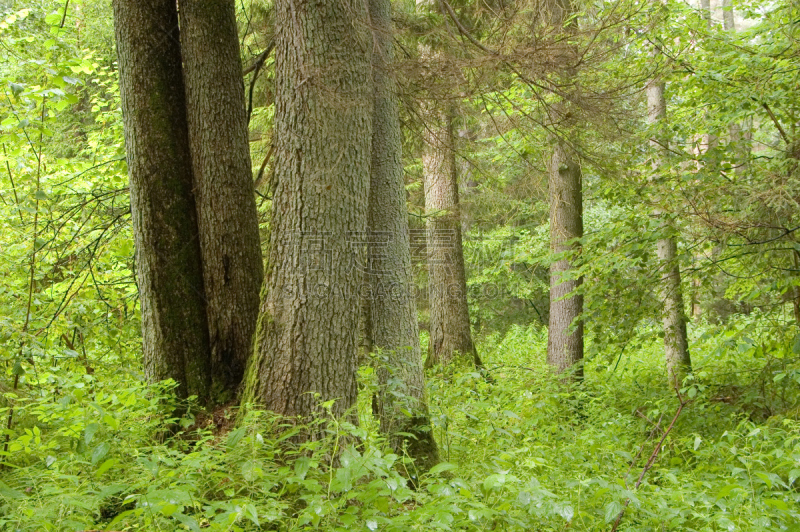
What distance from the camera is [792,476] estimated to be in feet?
11.5

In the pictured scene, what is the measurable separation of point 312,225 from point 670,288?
15.1 feet

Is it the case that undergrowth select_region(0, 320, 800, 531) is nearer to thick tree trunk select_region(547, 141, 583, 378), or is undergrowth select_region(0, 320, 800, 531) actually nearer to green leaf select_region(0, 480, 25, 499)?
green leaf select_region(0, 480, 25, 499)

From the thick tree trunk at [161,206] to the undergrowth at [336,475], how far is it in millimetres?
391

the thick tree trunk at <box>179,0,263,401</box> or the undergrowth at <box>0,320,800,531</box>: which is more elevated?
the thick tree trunk at <box>179,0,263,401</box>

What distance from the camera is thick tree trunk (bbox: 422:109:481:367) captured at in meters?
10.9

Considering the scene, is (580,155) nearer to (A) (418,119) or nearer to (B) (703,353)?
(A) (418,119)

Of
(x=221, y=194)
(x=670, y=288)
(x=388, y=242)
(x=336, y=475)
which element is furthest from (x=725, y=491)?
(x=221, y=194)

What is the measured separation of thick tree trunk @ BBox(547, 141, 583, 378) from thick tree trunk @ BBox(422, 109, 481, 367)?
6.00 feet

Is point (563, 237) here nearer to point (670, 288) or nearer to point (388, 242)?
point (670, 288)

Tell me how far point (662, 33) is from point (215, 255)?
246 inches

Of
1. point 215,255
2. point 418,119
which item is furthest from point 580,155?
point 215,255

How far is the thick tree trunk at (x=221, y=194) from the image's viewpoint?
183 inches

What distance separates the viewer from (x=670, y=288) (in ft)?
21.8

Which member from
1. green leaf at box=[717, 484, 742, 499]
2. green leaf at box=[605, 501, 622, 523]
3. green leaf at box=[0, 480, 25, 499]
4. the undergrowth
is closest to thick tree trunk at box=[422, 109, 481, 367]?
the undergrowth
